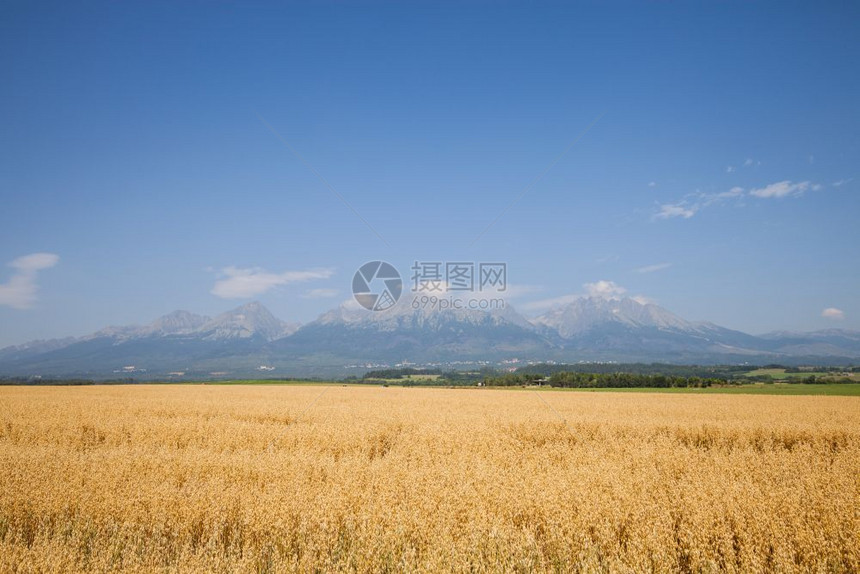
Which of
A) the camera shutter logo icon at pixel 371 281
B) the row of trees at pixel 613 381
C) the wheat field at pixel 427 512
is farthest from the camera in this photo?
the row of trees at pixel 613 381

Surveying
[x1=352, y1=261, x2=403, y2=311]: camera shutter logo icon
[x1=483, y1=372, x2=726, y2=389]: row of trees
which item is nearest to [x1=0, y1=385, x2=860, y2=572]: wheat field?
[x1=352, y1=261, x2=403, y2=311]: camera shutter logo icon

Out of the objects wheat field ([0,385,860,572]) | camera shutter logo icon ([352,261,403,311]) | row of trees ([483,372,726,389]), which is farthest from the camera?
row of trees ([483,372,726,389])

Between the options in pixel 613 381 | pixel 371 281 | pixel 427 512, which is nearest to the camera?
pixel 427 512

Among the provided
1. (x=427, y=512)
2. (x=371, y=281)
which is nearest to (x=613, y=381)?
(x=371, y=281)

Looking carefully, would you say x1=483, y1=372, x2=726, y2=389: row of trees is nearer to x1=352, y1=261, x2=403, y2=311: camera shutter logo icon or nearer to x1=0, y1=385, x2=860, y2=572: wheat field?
x1=352, y1=261, x2=403, y2=311: camera shutter logo icon

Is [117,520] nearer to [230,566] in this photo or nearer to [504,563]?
[230,566]

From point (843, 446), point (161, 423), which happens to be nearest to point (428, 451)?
point (161, 423)

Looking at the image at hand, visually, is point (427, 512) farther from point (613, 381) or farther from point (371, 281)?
point (613, 381)

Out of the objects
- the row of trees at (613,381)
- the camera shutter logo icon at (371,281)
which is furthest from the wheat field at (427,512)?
the row of trees at (613,381)

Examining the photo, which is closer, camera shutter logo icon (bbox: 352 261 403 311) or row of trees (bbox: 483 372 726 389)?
camera shutter logo icon (bbox: 352 261 403 311)

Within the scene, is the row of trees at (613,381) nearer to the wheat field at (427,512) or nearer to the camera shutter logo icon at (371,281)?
the camera shutter logo icon at (371,281)

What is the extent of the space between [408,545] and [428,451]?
5.65 metres

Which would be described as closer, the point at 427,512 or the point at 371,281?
the point at 427,512

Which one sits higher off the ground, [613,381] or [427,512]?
[427,512]
